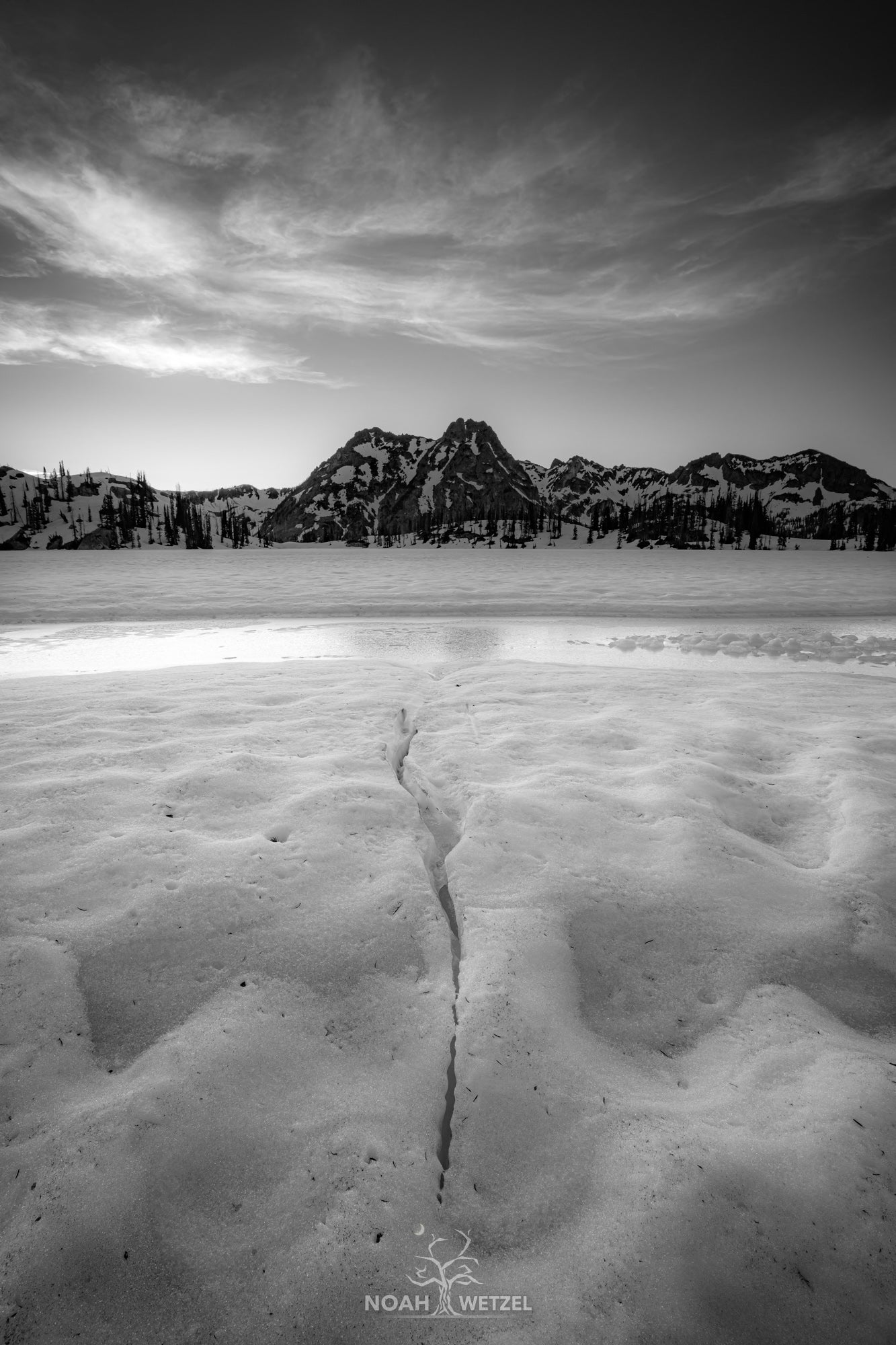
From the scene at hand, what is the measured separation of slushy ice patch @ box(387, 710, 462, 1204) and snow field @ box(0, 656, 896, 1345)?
0.05 metres

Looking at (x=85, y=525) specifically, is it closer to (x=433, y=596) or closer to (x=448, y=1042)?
(x=433, y=596)

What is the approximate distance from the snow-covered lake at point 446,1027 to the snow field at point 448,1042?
1 centimetres

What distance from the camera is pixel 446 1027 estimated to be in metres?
2.55

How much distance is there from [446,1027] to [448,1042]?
0.23 feet

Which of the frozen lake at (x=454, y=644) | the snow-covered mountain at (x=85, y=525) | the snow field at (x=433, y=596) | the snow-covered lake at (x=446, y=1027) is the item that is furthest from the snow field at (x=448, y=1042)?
the snow-covered mountain at (x=85, y=525)

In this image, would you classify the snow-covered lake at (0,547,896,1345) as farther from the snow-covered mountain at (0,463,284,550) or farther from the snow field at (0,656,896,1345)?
the snow-covered mountain at (0,463,284,550)

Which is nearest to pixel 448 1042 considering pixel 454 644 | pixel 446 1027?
pixel 446 1027

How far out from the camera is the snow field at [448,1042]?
172 centimetres

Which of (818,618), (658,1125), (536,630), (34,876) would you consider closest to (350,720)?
(34,876)

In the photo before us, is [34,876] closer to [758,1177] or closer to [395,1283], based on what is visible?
[395,1283]

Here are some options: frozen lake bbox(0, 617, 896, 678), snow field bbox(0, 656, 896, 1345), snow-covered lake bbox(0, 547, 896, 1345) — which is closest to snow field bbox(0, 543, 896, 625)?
Answer: frozen lake bbox(0, 617, 896, 678)

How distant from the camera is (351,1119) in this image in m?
2.15

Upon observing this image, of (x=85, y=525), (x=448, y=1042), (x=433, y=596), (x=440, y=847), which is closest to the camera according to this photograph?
(x=448, y=1042)

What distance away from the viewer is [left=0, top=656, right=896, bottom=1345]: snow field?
1.72 meters
